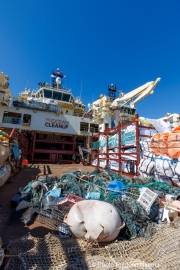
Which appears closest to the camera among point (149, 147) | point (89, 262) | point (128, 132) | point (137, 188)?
point (89, 262)

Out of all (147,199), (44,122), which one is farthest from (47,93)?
(147,199)

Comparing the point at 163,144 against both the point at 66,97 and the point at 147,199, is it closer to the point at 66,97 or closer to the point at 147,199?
the point at 147,199

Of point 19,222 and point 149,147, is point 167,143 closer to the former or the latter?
point 149,147

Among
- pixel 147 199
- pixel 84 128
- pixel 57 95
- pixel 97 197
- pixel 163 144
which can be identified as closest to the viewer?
pixel 147 199

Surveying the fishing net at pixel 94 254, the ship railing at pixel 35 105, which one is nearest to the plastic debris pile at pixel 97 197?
the fishing net at pixel 94 254

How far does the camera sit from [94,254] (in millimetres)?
1996

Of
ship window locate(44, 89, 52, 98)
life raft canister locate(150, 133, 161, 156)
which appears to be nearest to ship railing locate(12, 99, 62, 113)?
ship window locate(44, 89, 52, 98)

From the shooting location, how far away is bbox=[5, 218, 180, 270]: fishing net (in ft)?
5.79

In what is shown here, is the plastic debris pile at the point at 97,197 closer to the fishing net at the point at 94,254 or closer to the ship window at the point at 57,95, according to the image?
the fishing net at the point at 94,254

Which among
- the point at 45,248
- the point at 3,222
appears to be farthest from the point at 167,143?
the point at 3,222

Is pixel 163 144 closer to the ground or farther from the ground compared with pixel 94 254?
farther from the ground

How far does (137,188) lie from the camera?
4.45m

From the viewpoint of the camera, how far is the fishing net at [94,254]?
176 cm

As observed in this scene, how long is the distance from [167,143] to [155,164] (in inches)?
44.1
